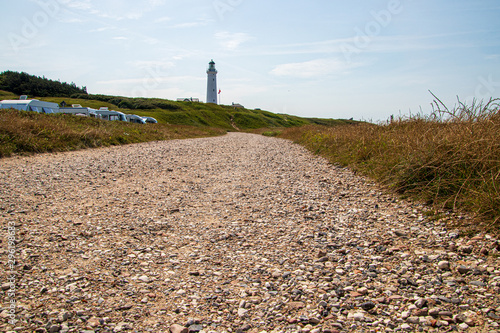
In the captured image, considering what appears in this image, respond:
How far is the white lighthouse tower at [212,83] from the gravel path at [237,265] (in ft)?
427

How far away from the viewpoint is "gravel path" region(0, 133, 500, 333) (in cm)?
290

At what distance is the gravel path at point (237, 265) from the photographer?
290 cm

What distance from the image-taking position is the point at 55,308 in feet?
9.75

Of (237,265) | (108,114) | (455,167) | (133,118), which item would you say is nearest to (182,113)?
(133,118)

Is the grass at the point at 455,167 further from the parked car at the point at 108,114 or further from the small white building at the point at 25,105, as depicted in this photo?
the parked car at the point at 108,114

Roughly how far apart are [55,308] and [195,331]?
1437mm

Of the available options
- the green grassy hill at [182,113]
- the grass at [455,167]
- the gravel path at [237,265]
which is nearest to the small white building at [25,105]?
the gravel path at [237,265]

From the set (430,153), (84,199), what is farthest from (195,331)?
(430,153)

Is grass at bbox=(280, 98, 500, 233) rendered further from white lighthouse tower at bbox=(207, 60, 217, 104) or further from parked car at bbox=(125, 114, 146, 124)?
white lighthouse tower at bbox=(207, 60, 217, 104)

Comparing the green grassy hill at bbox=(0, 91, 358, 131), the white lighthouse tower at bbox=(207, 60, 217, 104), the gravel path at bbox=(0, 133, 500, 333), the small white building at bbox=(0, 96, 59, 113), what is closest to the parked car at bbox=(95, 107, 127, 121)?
the small white building at bbox=(0, 96, 59, 113)

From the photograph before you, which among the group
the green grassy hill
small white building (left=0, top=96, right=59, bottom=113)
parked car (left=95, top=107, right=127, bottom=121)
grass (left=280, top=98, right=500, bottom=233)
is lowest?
grass (left=280, top=98, right=500, bottom=233)

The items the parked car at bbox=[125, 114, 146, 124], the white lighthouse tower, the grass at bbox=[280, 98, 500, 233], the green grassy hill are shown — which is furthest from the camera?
the white lighthouse tower

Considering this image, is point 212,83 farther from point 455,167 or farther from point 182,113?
point 455,167

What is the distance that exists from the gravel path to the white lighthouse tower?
427 ft
